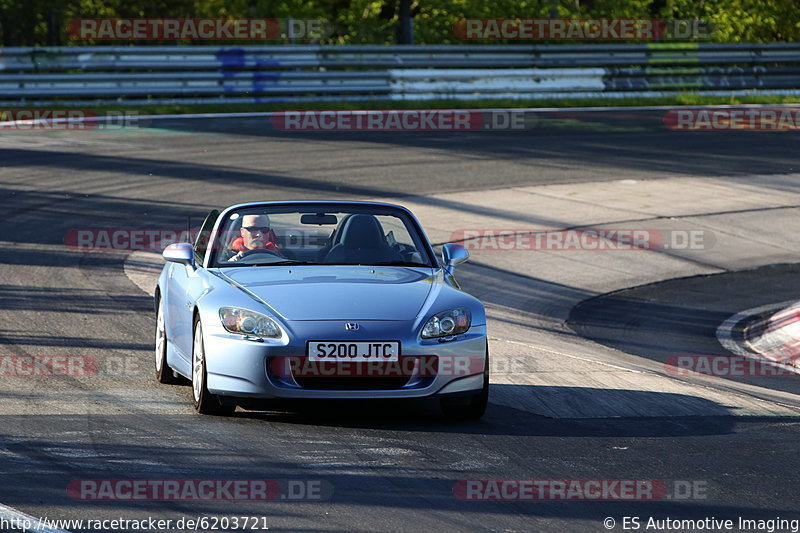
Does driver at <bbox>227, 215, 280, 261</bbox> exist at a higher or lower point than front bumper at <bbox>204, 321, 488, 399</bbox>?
higher

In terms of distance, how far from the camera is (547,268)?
1567 centimetres

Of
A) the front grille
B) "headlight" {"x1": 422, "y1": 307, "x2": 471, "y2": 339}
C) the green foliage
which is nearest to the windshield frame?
"headlight" {"x1": 422, "y1": 307, "x2": 471, "y2": 339}

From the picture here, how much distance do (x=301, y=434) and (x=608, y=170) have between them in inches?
597

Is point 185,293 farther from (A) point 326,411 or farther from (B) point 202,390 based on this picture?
(A) point 326,411

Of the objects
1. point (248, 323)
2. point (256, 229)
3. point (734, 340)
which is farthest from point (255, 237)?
point (734, 340)

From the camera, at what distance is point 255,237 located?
9039mm

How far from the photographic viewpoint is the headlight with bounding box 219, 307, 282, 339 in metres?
7.66

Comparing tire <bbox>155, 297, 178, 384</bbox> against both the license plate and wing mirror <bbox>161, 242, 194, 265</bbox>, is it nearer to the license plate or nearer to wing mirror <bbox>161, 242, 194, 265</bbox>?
wing mirror <bbox>161, 242, 194, 265</bbox>

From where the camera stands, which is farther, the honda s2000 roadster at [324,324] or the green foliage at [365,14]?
the green foliage at [365,14]

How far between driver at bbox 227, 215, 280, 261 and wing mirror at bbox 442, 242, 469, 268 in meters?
1.26

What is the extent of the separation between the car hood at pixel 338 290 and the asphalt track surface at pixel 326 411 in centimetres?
71

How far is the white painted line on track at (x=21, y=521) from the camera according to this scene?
17.9 ft

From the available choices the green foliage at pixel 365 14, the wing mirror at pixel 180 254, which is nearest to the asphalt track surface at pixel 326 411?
the wing mirror at pixel 180 254

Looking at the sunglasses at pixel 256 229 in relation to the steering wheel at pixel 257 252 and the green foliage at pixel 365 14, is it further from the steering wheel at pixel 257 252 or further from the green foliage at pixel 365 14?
the green foliage at pixel 365 14
